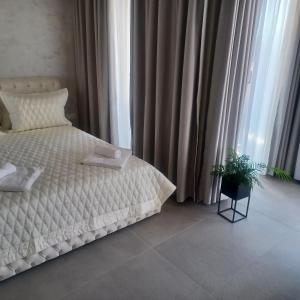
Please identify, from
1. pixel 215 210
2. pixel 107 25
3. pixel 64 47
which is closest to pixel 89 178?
pixel 215 210

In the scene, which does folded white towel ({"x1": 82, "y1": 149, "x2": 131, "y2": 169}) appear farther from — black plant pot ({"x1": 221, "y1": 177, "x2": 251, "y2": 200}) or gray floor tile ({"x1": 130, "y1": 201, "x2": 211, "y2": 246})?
black plant pot ({"x1": 221, "y1": 177, "x2": 251, "y2": 200})

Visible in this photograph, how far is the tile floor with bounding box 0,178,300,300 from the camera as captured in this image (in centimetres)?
152

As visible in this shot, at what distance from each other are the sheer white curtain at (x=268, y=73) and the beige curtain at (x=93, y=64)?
165cm

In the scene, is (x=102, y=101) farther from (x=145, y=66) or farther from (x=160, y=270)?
(x=160, y=270)

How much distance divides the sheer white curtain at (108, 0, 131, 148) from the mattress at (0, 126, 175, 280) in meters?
0.93

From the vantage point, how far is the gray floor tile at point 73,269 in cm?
152

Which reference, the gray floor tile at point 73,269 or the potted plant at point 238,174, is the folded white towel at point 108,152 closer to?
the gray floor tile at point 73,269

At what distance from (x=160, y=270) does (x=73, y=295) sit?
1.81 ft

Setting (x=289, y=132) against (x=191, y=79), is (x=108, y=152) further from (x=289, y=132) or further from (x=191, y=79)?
(x=289, y=132)

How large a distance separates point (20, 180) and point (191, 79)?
1.48m

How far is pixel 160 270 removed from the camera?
1678 mm

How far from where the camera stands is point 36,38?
315 cm

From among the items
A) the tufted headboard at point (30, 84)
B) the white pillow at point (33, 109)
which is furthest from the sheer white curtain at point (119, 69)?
the tufted headboard at point (30, 84)

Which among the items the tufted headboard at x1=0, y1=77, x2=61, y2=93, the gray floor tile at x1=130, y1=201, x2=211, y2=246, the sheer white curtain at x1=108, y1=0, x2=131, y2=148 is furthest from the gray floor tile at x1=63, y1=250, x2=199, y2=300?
the tufted headboard at x1=0, y1=77, x2=61, y2=93
